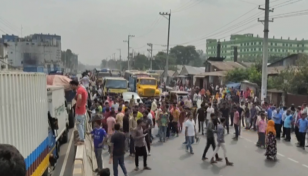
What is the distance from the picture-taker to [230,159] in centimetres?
1367

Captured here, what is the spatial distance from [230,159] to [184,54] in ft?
455

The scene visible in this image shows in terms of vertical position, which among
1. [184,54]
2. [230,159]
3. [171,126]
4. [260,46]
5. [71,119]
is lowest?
[230,159]

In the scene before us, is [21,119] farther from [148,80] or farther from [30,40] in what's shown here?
[30,40]

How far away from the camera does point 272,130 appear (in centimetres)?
1373

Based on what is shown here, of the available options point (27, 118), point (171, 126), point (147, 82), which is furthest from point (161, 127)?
point (147, 82)

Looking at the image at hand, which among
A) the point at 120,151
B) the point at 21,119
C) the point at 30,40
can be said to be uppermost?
the point at 30,40

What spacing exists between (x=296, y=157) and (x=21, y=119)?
35.9 feet

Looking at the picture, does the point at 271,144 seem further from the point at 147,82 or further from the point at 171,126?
the point at 147,82

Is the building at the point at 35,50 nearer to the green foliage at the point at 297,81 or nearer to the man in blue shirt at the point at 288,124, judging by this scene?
the green foliage at the point at 297,81

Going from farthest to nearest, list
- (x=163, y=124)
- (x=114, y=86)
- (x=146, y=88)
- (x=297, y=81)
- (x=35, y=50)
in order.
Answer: (x=35, y=50) → (x=146, y=88) → (x=114, y=86) → (x=297, y=81) → (x=163, y=124)

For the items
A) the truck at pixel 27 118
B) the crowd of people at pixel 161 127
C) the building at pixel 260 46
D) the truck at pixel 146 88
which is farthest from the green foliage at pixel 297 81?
the building at pixel 260 46

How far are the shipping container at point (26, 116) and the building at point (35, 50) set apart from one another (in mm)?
63255

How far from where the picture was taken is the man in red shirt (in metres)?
9.57

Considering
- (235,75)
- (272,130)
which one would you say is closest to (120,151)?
(272,130)
